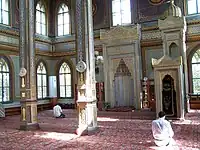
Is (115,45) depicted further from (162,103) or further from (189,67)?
(162,103)

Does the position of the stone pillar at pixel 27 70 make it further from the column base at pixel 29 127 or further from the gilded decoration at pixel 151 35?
the gilded decoration at pixel 151 35

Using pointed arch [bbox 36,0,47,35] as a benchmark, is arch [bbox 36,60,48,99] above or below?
below

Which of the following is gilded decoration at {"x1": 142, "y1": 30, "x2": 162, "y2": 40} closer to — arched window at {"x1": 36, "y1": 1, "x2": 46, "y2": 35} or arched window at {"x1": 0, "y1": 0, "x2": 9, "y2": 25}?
arched window at {"x1": 36, "y1": 1, "x2": 46, "y2": 35}

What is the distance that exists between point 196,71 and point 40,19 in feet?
30.0

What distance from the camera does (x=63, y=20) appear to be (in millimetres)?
15289

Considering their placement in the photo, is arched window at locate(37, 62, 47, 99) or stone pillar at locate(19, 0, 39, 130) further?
arched window at locate(37, 62, 47, 99)

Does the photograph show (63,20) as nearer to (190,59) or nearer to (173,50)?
(173,50)

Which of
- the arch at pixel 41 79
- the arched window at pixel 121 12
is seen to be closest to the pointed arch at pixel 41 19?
the arch at pixel 41 79

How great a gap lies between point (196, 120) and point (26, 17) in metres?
6.64

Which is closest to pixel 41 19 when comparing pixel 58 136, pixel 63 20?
pixel 63 20

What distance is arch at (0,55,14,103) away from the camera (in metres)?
12.0

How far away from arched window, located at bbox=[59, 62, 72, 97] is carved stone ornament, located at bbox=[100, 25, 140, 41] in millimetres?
3052

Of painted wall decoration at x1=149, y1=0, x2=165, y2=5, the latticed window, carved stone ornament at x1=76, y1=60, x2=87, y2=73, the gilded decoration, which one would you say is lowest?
carved stone ornament at x1=76, y1=60, x2=87, y2=73

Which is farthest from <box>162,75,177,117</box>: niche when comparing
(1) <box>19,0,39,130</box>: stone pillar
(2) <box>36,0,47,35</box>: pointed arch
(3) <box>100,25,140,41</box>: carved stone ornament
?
(2) <box>36,0,47,35</box>: pointed arch
